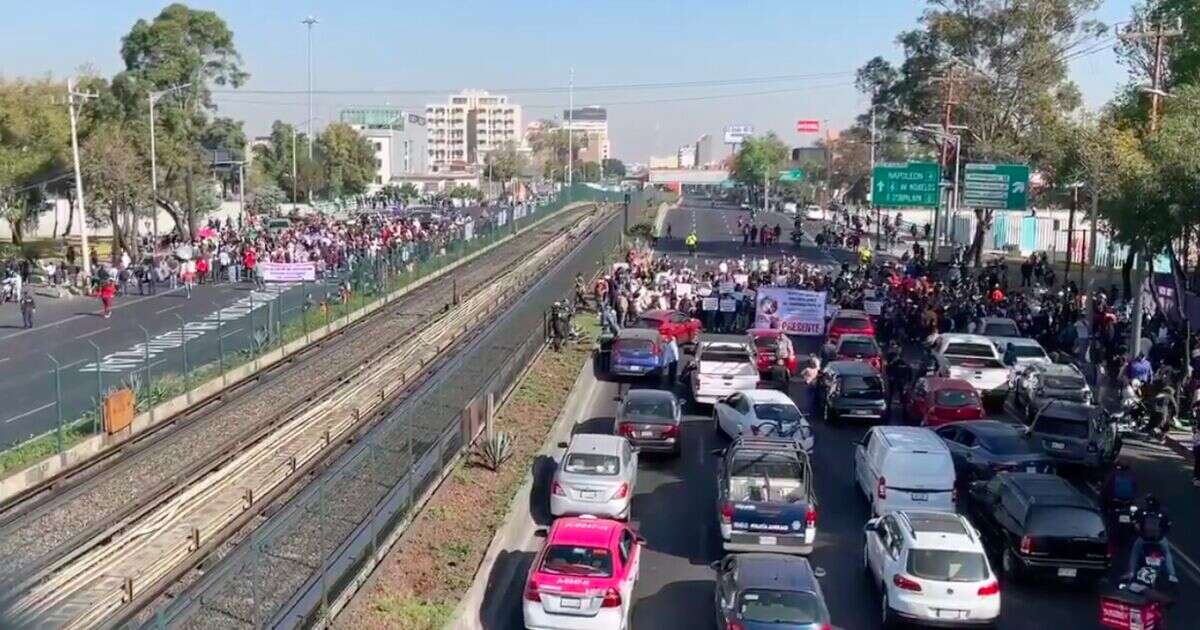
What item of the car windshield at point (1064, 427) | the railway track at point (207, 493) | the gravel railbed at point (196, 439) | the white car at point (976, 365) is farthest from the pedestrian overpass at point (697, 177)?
the car windshield at point (1064, 427)

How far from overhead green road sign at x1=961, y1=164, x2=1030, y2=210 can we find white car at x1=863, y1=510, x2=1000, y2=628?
38.8 meters

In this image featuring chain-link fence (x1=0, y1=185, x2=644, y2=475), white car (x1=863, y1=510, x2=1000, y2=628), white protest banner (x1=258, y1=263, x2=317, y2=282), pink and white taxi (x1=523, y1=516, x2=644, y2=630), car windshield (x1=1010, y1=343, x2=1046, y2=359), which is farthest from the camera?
white protest banner (x1=258, y1=263, x2=317, y2=282)

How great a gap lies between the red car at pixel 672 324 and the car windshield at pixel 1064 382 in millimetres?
11409

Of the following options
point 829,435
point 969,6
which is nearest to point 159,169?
point 969,6

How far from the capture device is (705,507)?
19.6m

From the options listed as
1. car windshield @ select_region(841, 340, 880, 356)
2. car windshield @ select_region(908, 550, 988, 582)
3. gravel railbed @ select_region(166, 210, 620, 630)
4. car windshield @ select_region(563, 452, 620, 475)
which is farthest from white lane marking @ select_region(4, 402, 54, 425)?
car windshield @ select_region(841, 340, 880, 356)

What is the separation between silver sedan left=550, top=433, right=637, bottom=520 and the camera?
1766cm

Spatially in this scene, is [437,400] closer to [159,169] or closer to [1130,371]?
[1130,371]

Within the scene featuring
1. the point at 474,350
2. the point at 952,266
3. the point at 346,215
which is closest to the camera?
the point at 474,350

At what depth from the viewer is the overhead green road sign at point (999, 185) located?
165 ft

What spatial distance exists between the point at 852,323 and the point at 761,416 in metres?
11.5

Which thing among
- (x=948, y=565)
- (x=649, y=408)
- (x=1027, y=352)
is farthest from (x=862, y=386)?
(x=948, y=565)

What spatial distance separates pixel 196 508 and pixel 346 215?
83.6 m

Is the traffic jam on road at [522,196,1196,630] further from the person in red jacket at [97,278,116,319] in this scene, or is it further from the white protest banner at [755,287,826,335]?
the person in red jacket at [97,278,116,319]
